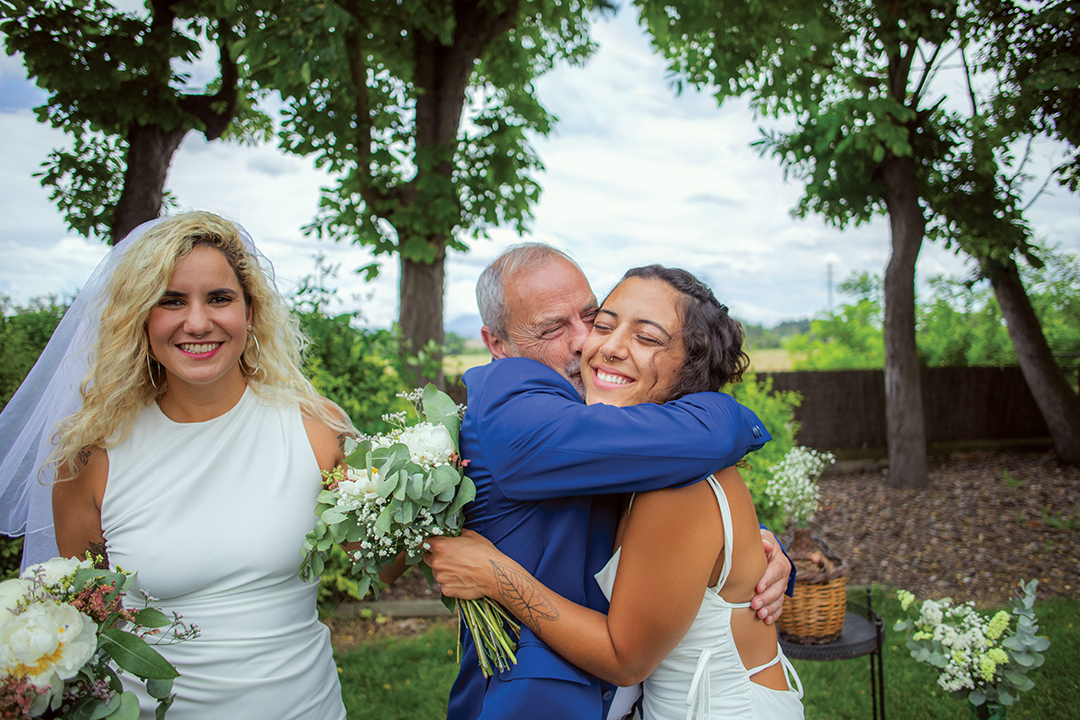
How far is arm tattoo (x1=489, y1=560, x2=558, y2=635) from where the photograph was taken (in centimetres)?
177

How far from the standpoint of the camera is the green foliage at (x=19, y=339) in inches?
175

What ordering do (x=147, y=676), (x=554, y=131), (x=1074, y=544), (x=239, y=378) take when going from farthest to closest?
(x=554, y=131) < (x=1074, y=544) < (x=239, y=378) < (x=147, y=676)

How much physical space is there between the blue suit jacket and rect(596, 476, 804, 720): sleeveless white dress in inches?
7.6

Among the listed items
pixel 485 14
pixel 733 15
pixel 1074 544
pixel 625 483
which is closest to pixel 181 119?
pixel 485 14

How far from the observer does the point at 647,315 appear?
6.46ft

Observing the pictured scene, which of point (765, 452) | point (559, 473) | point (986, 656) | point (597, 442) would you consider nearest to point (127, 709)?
point (559, 473)

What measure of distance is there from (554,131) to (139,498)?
9039 mm

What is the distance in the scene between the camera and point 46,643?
4.86 ft

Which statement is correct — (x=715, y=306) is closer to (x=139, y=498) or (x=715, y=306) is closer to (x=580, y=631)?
(x=580, y=631)

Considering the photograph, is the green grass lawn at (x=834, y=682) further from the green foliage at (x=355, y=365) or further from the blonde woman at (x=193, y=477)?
the blonde woman at (x=193, y=477)

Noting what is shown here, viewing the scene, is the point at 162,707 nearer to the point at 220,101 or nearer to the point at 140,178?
the point at 140,178

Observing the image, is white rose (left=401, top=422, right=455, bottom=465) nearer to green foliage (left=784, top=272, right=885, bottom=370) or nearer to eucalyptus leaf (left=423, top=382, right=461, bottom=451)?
eucalyptus leaf (left=423, top=382, right=461, bottom=451)

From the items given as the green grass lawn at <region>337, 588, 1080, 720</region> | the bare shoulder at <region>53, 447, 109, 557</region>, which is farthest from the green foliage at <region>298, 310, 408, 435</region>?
the bare shoulder at <region>53, 447, 109, 557</region>

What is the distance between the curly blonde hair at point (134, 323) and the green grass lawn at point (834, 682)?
9.41 ft
